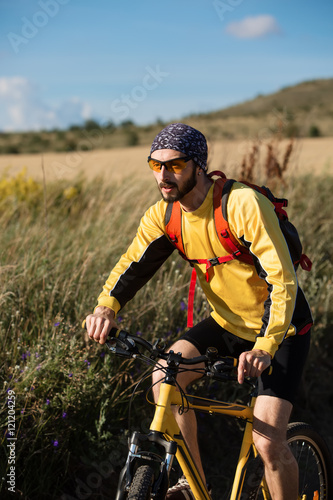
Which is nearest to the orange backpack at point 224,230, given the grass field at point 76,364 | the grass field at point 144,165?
the grass field at point 76,364

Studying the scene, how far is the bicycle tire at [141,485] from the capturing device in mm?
2043

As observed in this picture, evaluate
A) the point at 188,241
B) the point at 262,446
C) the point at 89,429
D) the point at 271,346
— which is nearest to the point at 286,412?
the point at 262,446

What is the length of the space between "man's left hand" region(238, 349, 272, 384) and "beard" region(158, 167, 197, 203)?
33.2 inches

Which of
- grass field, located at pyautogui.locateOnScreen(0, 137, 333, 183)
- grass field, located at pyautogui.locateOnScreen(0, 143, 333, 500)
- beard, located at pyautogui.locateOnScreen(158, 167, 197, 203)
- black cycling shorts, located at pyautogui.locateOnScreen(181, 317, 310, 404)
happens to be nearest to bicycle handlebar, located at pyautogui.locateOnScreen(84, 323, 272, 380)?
black cycling shorts, located at pyautogui.locateOnScreen(181, 317, 310, 404)

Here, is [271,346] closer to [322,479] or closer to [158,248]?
[158,248]

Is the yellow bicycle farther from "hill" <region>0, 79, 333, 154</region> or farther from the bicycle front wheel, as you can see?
"hill" <region>0, 79, 333, 154</region>

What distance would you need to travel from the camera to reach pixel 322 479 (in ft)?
10.3

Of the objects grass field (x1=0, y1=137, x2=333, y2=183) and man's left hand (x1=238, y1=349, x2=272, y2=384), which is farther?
grass field (x1=0, y1=137, x2=333, y2=183)

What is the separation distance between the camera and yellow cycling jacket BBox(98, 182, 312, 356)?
2387 millimetres

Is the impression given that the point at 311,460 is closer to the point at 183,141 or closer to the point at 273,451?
the point at 273,451

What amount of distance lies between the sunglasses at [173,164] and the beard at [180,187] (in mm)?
66

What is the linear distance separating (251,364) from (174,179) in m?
0.94

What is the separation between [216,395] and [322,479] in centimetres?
109

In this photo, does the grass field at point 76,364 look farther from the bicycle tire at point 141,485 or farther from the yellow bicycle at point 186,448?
the bicycle tire at point 141,485
